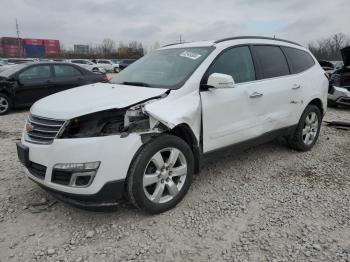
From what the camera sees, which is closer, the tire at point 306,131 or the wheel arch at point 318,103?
the tire at point 306,131

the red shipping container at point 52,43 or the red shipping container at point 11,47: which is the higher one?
the red shipping container at point 52,43

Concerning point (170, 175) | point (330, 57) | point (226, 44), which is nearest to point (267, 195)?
point (170, 175)

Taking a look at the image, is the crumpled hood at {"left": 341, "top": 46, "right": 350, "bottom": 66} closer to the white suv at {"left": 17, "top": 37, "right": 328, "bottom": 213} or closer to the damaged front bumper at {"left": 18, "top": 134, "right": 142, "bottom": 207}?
the white suv at {"left": 17, "top": 37, "right": 328, "bottom": 213}

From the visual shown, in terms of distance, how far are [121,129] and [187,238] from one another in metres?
1.15

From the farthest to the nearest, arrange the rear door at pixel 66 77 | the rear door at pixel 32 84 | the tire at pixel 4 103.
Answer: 1. the rear door at pixel 66 77
2. the rear door at pixel 32 84
3. the tire at pixel 4 103

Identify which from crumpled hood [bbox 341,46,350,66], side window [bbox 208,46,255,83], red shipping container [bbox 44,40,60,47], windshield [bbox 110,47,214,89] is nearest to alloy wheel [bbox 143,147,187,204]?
windshield [bbox 110,47,214,89]

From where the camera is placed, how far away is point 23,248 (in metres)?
2.79

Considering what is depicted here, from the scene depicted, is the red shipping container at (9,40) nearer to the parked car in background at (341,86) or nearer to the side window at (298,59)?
the parked car in background at (341,86)

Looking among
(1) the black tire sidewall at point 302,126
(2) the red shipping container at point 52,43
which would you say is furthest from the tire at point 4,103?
(2) the red shipping container at point 52,43

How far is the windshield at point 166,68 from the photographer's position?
11.8 feet

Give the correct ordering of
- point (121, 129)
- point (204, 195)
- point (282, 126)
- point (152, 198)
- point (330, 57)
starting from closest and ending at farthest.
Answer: point (121, 129)
point (152, 198)
point (204, 195)
point (282, 126)
point (330, 57)

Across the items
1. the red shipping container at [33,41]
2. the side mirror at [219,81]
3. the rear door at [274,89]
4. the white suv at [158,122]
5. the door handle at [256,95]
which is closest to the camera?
the white suv at [158,122]

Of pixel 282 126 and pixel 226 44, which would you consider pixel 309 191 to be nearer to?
pixel 282 126

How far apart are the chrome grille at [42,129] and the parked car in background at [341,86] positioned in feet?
28.2
